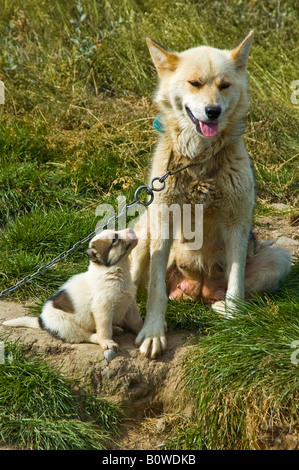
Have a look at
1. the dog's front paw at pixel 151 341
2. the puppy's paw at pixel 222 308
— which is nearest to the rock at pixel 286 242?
the puppy's paw at pixel 222 308

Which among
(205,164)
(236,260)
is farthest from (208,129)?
(236,260)

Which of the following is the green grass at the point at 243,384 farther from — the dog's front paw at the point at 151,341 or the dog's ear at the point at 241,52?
the dog's ear at the point at 241,52

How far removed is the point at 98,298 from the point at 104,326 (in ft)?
0.66

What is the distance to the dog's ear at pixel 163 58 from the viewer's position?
466cm

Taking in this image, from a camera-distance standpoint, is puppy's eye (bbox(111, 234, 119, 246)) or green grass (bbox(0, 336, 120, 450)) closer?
green grass (bbox(0, 336, 120, 450))

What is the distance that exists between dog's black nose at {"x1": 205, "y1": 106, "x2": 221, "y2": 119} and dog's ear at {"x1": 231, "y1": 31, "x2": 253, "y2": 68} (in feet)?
1.88

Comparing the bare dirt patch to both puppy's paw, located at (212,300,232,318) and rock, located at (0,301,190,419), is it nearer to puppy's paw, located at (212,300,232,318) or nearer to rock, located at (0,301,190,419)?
rock, located at (0,301,190,419)

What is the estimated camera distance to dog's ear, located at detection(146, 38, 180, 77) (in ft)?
15.3

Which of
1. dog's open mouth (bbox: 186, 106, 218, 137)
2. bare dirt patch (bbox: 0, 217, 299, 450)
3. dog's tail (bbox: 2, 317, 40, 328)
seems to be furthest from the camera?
dog's tail (bbox: 2, 317, 40, 328)

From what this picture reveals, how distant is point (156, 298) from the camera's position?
181 inches

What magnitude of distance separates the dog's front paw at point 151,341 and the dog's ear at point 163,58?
1.99m

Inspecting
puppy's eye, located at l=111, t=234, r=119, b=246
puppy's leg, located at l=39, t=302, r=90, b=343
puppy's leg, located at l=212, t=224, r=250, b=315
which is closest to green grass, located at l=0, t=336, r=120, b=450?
puppy's leg, located at l=39, t=302, r=90, b=343
